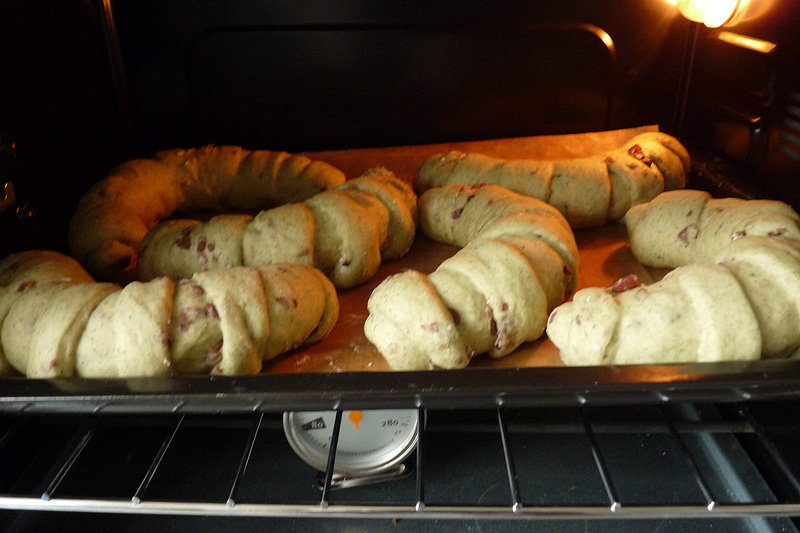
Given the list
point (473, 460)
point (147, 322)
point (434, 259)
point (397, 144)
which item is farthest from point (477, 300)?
point (397, 144)

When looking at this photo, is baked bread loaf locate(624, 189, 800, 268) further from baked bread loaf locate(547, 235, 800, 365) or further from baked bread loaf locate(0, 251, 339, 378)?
baked bread loaf locate(0, 251, 339, 378)

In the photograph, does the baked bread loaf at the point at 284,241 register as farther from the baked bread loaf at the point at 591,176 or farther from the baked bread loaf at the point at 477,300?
the baked bread loaf at the point at 591,176

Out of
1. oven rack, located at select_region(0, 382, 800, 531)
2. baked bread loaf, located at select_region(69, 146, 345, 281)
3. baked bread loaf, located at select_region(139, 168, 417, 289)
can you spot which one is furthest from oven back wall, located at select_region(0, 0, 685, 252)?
oven rack, located at select_region(0, 382, 800, 531)

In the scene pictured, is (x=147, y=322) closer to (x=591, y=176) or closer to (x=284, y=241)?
(x=284, y=241)

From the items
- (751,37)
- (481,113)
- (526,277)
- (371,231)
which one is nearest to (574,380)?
(526,277)

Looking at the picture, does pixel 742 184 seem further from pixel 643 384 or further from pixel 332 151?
pixel 332 151

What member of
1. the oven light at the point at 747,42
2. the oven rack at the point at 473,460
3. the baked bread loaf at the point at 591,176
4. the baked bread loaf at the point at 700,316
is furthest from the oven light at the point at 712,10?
the oven rack at the point at 473,460
